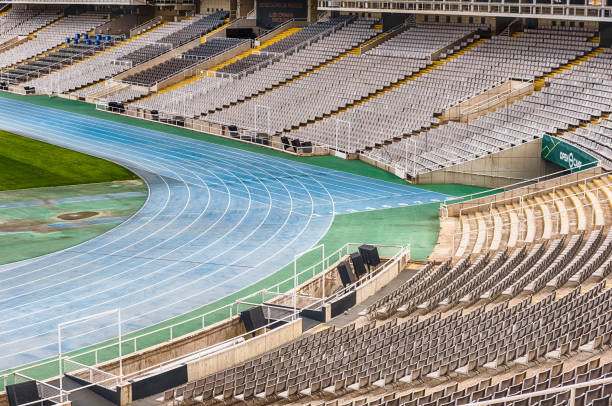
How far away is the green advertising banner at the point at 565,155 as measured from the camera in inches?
1366

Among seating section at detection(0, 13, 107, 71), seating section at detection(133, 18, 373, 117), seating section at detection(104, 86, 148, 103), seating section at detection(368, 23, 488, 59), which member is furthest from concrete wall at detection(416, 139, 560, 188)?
seating section at detection(0, 13, 107, 71)

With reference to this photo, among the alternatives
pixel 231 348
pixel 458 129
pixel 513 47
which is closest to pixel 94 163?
pixel 458 129

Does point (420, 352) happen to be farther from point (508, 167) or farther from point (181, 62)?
point (181, 62)

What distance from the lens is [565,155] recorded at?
36812mm


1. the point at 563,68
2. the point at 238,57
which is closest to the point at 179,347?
the point at 563,68

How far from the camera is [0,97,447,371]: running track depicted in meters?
24.6

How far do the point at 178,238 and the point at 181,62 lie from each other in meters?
35.2

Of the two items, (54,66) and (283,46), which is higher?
(283,46)

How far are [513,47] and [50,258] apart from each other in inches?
1134

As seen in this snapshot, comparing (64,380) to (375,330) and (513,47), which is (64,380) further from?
(513,47)

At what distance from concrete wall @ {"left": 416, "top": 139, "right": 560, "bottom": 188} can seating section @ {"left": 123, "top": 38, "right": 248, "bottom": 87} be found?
93.6ft

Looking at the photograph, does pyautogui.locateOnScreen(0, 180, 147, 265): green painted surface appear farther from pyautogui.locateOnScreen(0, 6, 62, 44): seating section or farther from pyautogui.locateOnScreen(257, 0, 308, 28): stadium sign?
pyautogui.locateOnScreen(0, 6, 62, 44): seating section

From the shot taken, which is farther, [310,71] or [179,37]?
[179,37]

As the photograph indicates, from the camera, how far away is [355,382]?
663 inches
